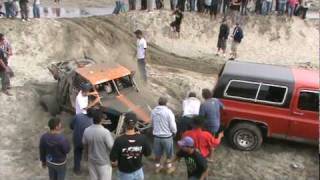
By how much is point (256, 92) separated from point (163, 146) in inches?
111

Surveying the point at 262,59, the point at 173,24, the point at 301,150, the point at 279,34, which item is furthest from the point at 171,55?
the point at 301,150

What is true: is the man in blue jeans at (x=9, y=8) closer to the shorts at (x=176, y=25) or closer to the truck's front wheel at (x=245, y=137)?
the shorts at (x=176, y=25)

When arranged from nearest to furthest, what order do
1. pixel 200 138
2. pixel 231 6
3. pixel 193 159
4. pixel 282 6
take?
pixel 193 159 → pixel 200 138 → pixel 231 6 → pixel 282 6

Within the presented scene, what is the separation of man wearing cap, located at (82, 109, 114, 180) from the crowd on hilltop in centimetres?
1381

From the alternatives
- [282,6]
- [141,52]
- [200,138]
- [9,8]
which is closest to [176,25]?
[282,6]

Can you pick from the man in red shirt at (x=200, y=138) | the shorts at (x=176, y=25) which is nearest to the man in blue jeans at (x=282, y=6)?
the shorts at (x=176, y=25)

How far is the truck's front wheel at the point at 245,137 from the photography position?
12.5 metres

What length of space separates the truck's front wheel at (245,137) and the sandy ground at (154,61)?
0.17m

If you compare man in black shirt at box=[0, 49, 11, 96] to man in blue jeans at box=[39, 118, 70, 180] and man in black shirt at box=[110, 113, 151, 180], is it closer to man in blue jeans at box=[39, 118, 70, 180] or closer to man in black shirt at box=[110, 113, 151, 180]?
man in blue jeans at box=[39, 118, 70, 180]

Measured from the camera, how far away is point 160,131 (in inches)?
420

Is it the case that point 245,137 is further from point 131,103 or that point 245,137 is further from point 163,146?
point 131,103

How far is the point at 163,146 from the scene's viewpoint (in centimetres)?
1087

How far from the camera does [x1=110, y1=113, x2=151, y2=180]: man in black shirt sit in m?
8.21

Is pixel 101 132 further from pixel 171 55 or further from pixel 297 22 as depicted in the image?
pixel 297 22
